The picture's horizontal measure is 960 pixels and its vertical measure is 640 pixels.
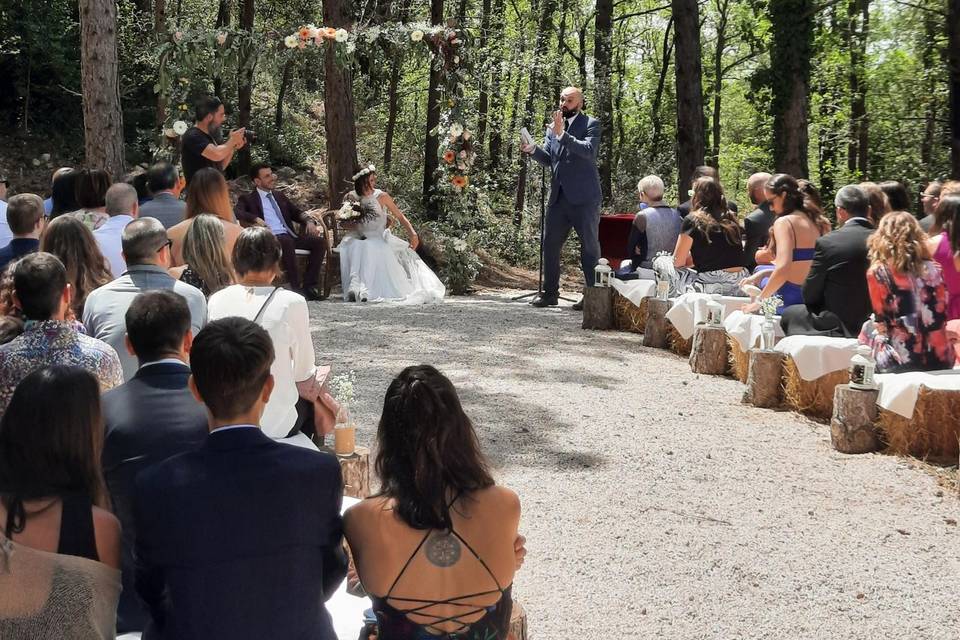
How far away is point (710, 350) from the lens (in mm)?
8102

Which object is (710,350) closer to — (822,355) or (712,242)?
(712,242)

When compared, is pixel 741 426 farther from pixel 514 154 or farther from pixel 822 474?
pixel 514 154

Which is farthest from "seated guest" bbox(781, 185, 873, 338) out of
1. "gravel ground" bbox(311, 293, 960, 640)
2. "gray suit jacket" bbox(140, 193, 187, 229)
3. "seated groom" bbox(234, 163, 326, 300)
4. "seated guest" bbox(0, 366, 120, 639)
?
"seated groom" bbox(234, 163, 326, 300)

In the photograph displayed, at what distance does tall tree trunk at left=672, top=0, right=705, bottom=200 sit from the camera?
13977mm

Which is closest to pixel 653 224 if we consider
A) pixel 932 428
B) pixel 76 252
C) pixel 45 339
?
pixel 932 428

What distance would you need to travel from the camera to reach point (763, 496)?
5219mm

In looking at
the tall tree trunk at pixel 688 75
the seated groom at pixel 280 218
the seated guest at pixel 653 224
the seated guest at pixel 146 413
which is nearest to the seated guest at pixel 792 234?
the seated guest at pixel 653 224

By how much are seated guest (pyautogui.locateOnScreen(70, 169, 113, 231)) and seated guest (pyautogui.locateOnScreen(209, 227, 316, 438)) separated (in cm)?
226

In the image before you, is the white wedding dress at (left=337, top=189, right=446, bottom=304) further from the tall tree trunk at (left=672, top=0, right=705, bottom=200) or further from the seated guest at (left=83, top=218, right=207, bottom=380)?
the seated guest at (left=83, top=218, right=207, bottom=380)

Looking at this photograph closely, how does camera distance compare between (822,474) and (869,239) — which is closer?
(822,474)

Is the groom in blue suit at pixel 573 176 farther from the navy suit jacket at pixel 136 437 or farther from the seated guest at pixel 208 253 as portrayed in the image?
the navy suit jacket at pixel 136 437

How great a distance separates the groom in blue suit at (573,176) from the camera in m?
10.4

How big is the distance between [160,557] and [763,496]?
3633 mm

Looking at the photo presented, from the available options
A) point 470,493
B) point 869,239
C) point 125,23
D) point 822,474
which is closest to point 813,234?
point 869,239
